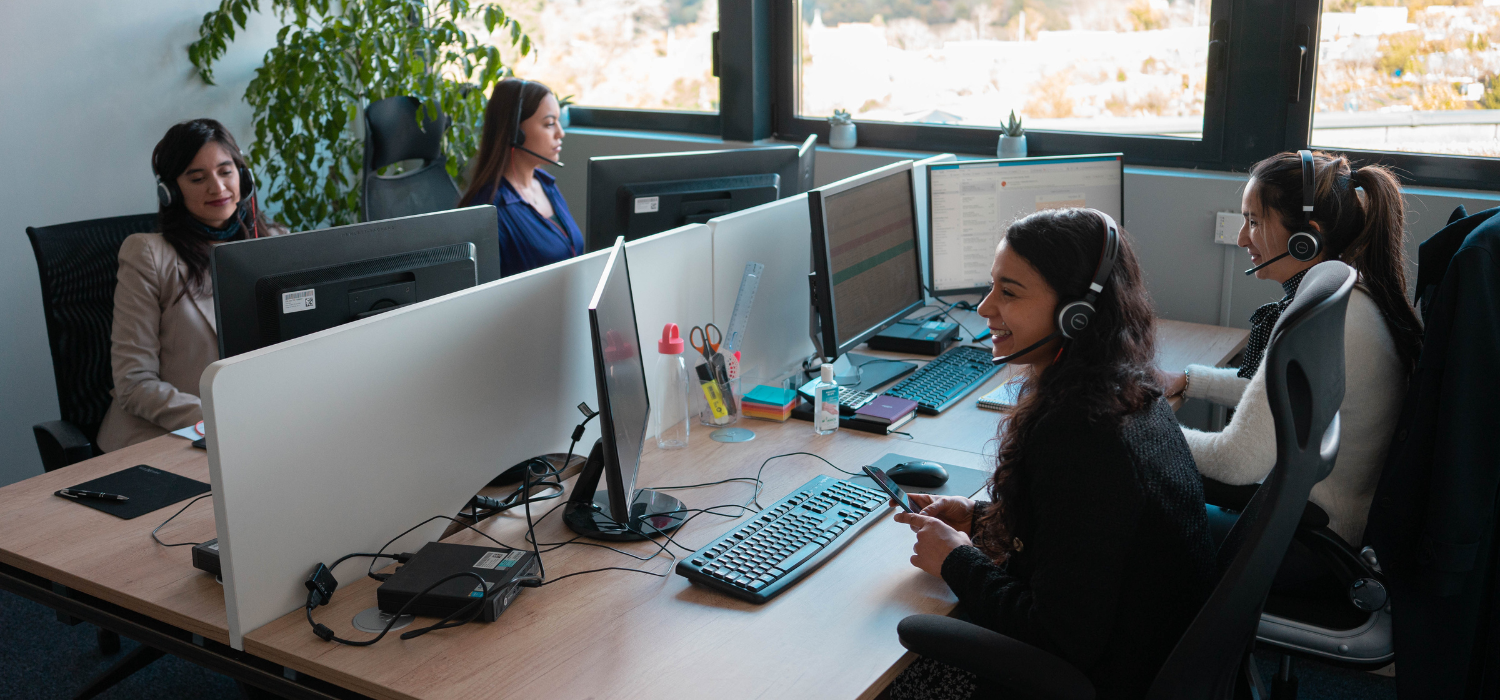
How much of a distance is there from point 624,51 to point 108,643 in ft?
9.03

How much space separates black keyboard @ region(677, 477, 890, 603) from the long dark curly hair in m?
0.26

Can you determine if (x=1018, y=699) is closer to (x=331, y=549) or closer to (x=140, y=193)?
(x=331, y=549)

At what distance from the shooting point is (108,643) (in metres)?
2.46

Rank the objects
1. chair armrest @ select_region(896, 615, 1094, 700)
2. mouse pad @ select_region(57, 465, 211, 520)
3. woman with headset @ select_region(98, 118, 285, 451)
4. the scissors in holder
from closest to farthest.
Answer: chair armrest @ select_region(896, 615, 1094, 700), mouse pad @ select_region(57, 465, 211, 520), the scissors in holder, woman with headset @ select_region(98, 118, 285, 451)

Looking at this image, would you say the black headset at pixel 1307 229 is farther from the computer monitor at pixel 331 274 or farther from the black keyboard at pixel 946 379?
the computer monitor at pixel 331 274

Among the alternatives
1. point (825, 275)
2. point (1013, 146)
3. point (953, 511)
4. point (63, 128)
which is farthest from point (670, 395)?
point (63, 128)

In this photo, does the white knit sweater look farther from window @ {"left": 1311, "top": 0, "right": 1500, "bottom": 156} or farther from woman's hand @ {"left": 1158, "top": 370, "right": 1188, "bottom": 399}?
window @ {"left": 1311, "top": 0, "right": 1500, "bottom": 156}

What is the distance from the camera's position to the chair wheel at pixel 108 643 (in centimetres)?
246

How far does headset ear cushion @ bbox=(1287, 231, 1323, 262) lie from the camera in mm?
1983

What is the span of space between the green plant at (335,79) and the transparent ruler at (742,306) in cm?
170

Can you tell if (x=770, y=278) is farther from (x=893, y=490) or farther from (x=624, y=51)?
(x=624, y=51)

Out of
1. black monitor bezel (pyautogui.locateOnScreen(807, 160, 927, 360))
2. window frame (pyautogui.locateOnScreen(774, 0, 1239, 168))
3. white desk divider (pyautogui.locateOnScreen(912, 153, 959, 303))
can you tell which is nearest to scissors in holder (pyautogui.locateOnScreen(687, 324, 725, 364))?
black monitor bezel (pyautogui.locateOnScreen(807, 160, 927, 360))

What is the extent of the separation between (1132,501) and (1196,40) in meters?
2.16

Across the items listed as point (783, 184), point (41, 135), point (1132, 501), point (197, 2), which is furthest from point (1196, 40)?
point (41, 135)
